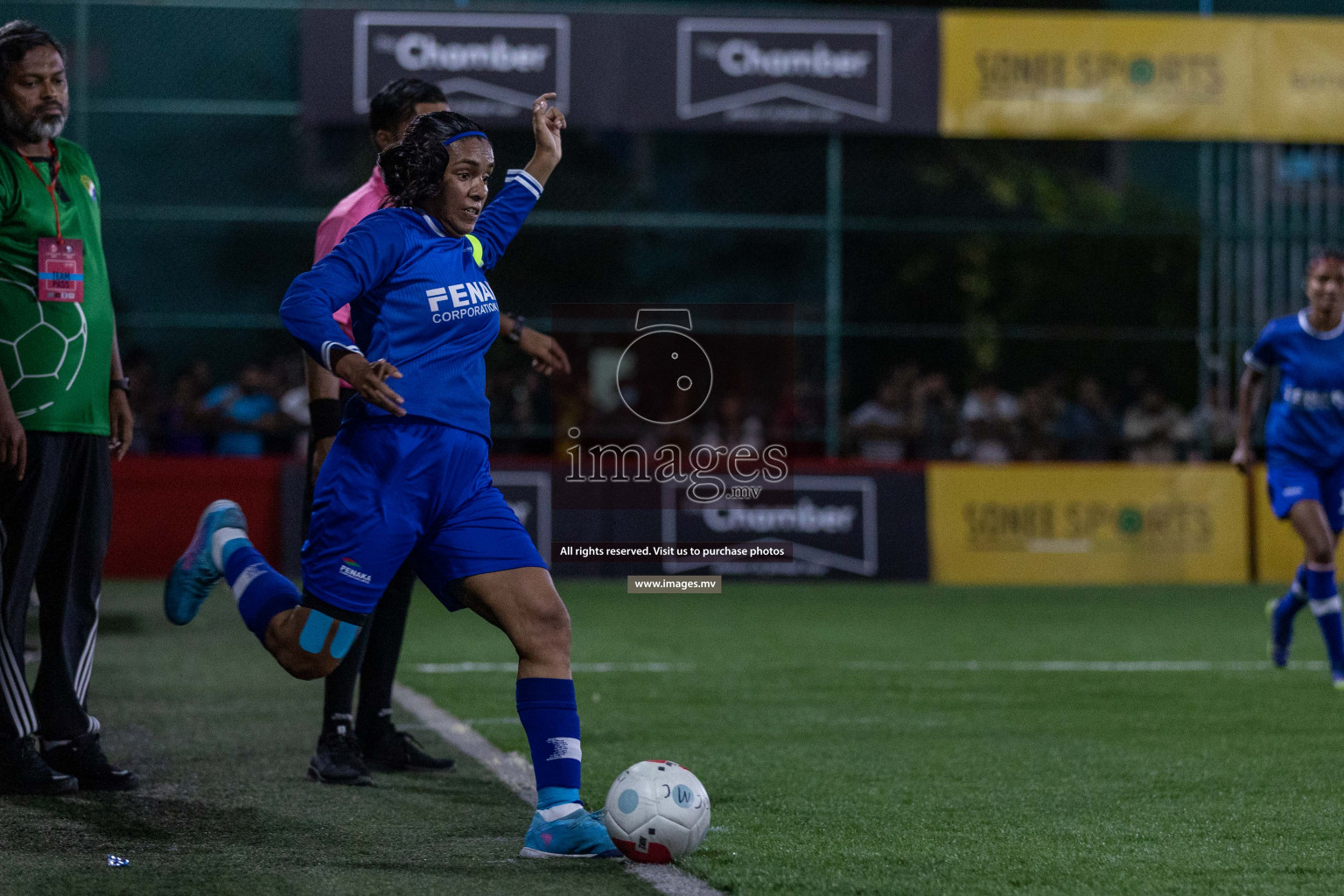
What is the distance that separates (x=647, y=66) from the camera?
1756 centimetres

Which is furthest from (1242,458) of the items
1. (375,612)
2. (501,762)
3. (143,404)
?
(143,404)

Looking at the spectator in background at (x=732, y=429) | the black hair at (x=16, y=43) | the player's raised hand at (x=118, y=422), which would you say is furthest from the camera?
the spectator in background at (x=732, y=429)

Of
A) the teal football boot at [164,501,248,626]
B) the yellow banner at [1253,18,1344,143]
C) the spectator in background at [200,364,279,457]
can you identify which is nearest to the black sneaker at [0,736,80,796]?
the teal football boot at [164,501,248,626]

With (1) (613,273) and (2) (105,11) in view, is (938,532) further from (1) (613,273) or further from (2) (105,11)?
(2) (105,11)

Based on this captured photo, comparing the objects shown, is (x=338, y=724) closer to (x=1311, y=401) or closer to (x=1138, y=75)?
(x=1311, y=401)

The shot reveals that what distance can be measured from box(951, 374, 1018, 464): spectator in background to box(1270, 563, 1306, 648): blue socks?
7888mm

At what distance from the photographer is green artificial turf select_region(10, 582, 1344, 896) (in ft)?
14.7

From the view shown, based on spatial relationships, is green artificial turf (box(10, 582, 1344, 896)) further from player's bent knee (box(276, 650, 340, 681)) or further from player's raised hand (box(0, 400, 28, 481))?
player's raised hand (box(0, 400, 28, 481))

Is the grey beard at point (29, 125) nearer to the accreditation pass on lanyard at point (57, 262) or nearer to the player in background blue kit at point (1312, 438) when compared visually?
the accreditation pass on lanyard at point (57, 262)

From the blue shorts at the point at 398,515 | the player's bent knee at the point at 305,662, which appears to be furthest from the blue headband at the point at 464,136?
the player's bent knee at the point at 305,662

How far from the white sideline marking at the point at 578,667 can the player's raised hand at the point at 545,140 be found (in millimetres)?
4430

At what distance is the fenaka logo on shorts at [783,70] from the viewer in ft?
57.6

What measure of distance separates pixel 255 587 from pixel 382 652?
1.28 meters

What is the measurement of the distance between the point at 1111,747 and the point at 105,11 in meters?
16.6
